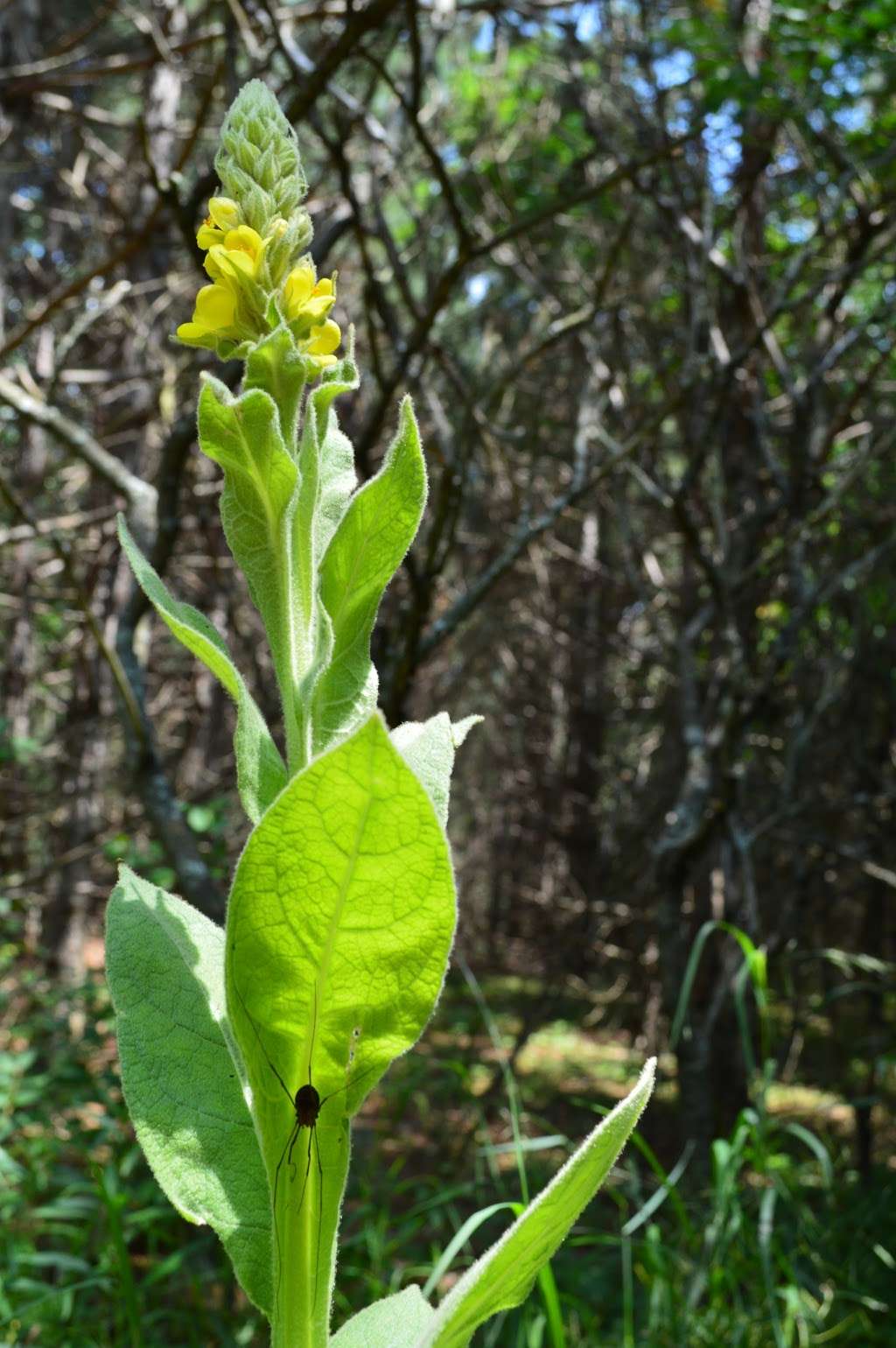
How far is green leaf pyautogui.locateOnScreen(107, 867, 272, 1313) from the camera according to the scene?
2.17 ft

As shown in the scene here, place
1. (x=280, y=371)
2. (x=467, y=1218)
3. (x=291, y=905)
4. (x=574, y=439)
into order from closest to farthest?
(x=291, y=905) → (x=280, y=371) → (x=467, y=1218) → (x=574, y=439)

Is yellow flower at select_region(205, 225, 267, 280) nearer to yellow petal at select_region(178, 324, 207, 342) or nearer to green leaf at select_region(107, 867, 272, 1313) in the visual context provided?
yellow petal at select_region(178, 324, 207, 342)

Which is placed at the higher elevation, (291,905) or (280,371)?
(280,371)

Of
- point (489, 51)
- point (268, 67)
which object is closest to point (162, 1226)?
point (268, 67)

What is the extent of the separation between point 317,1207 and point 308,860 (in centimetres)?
25

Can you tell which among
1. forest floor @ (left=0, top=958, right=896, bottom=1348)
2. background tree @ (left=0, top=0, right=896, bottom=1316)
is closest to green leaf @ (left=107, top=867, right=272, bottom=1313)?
forest floor @ (left=0, top=958, right=896, bottom=1348)

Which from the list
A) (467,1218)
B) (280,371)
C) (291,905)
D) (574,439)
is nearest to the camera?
(291,905)

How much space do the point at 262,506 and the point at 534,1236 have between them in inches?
18.3

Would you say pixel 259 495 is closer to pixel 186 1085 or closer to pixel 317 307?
pixel 317 307

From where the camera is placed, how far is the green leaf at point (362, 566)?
26.9 inches

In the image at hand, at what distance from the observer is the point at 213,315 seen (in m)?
0.70

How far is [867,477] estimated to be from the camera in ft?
16.3

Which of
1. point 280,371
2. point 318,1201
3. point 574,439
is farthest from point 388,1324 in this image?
point 574,439

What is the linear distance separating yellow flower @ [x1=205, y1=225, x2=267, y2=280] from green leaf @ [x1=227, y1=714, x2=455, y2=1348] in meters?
0.34
